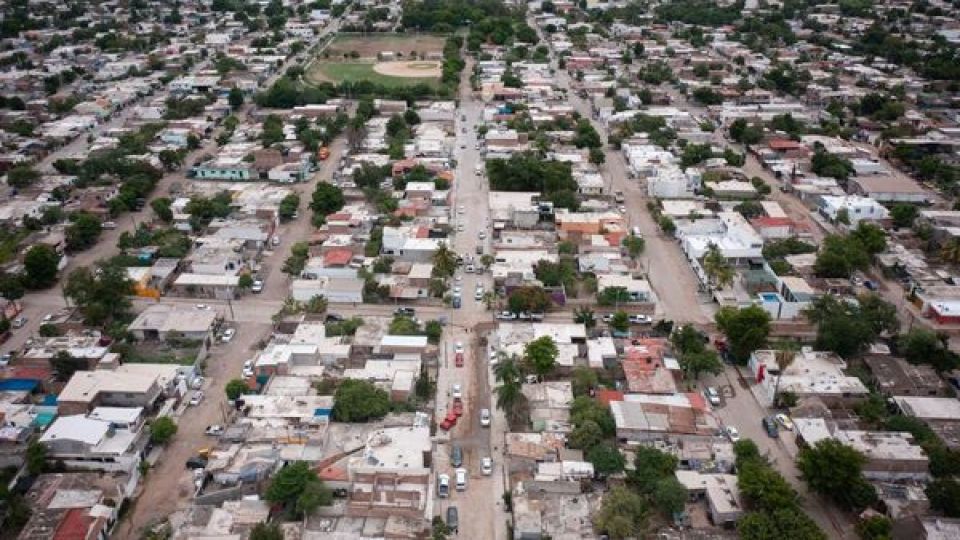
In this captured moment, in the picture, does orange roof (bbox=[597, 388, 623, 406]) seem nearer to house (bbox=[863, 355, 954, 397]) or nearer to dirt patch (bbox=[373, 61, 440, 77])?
house (bbox=[863, 355, 954, 397])

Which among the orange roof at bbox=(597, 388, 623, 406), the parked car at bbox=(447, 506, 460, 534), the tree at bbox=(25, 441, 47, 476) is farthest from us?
the orange roof at bbox=(597, 388, 623, 406)

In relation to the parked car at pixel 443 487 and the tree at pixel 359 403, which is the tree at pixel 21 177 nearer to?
the tree at pixel 359 403

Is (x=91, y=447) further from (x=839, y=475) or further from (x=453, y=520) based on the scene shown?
(x=839, y=475)

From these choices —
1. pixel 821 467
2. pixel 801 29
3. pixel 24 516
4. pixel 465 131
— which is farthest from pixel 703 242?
pixel 801 29

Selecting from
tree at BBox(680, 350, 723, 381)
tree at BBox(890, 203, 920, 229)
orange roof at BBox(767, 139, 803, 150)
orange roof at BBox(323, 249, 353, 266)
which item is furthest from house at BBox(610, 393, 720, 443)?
orange roof at BBox(767, 139, 803, 150)

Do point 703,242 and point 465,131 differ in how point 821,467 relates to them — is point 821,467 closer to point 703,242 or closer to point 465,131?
point 703,242
